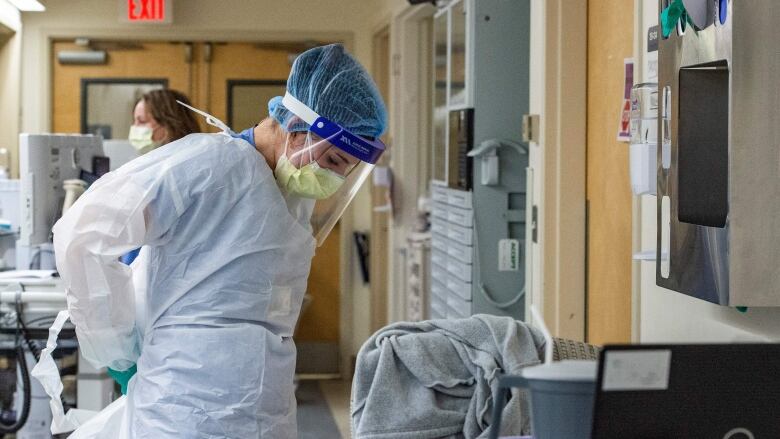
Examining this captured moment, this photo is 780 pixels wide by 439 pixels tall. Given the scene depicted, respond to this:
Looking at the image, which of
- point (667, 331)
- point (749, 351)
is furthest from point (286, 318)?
point (749, 351)

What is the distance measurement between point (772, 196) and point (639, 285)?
2.83 feet

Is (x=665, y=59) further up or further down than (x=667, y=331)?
further up

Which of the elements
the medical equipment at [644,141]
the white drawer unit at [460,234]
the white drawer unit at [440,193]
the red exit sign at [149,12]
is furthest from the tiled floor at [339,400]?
the medical equipment at [644,141]

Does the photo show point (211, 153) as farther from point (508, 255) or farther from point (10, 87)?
point (10, 87)

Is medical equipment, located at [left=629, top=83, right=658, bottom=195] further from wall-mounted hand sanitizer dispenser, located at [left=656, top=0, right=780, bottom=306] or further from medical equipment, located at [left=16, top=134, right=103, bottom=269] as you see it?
medical equipment, located at [left=16, top=134, right=103, bottom=269]

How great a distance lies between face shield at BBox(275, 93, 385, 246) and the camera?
84.2 inches

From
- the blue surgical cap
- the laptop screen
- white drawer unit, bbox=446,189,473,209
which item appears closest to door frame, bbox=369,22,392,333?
white drawer unit, bbox=446,189,473,209

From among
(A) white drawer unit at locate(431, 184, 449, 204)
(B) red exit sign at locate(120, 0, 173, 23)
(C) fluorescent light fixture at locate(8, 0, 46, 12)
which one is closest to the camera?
(A) white drawer unit at locate(431, 184, 449, 204)

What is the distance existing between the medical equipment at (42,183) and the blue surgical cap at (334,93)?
192cm

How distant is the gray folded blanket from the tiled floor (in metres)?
3.17

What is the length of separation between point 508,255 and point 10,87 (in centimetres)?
322

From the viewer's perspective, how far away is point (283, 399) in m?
2.10

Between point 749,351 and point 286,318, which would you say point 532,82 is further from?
point 749,351

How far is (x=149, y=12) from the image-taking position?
5.88 meters
